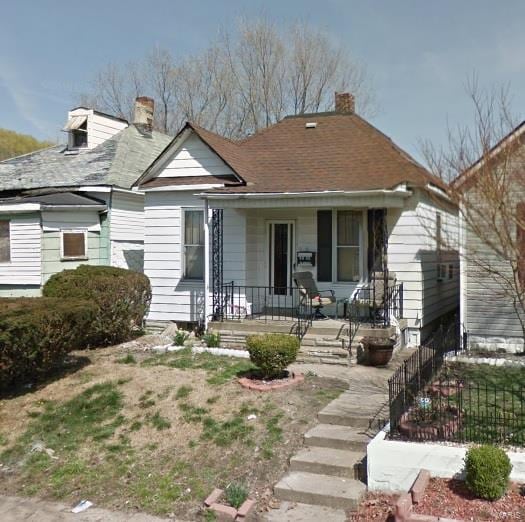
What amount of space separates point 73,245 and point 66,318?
6272 mm

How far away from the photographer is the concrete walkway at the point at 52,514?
589cm

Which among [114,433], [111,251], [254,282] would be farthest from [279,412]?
[111,251]

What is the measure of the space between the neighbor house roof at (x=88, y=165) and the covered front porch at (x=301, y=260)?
4.85 meters

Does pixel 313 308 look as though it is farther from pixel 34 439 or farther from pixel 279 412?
pixel 34 439

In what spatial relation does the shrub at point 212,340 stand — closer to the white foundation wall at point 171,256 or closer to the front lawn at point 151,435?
the white foundation wall at point 171,256

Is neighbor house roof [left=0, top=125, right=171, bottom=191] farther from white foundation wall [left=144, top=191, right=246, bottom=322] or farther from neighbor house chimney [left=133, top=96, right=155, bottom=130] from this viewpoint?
white foundation wall [left=144, top=191, right=246, bottom=322]

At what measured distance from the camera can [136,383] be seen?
29.9 ft

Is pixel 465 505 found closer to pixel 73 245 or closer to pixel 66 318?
pixel 66 318

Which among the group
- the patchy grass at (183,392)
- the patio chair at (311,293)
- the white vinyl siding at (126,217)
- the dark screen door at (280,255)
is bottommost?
the patchy grass at (183,392)

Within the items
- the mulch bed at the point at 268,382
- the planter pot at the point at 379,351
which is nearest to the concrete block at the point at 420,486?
the mulch bed at the point at 268,382

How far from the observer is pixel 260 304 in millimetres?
13828

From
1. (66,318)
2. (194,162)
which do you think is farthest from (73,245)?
(66,318)

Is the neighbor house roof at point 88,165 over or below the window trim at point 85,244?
over

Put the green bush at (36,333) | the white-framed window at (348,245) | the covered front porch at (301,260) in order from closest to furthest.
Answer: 1. the green bush at (36,333)
2. the covered front porch at (301,260)
3. the white-framed window at (348,245)
